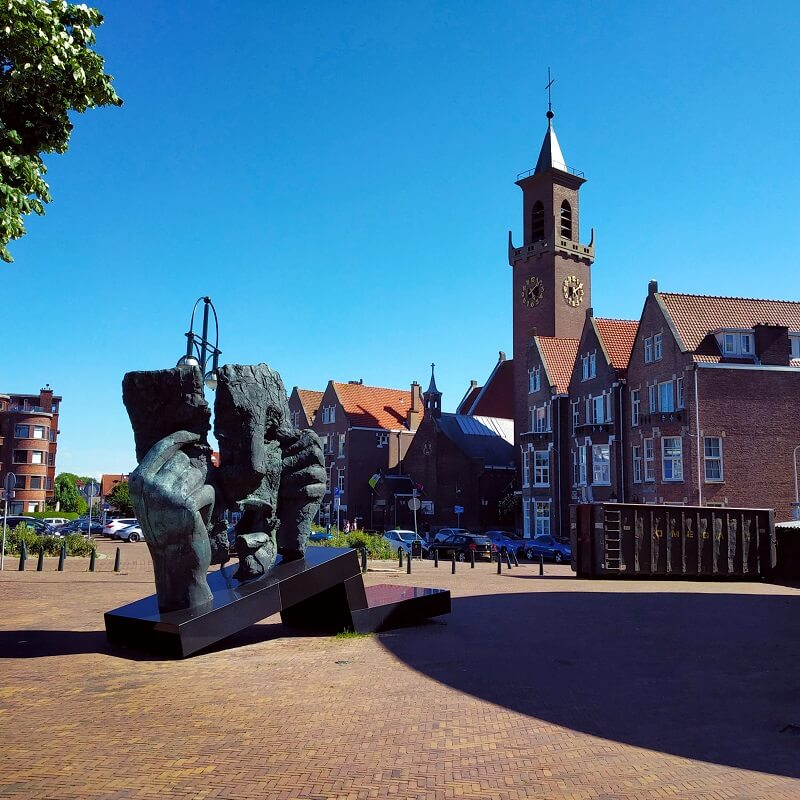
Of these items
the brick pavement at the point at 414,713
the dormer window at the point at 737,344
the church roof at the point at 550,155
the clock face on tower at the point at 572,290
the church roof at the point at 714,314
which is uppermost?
the church roof at the point at 550,155

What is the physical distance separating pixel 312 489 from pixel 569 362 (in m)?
41.5

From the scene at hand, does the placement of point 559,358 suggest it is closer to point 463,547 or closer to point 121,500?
point 463,547

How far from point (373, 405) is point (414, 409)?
12.4ft

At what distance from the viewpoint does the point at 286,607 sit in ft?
37.9

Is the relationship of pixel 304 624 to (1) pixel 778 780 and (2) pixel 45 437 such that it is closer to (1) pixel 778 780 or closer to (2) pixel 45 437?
(1) pixel 778 780

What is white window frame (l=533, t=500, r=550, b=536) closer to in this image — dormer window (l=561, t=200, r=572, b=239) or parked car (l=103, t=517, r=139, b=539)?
dormer window (l=561, t=200, r=572, b=239)

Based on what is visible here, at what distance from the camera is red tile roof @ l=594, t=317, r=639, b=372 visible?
1731 inches

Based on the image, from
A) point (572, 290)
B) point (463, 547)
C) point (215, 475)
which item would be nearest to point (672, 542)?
point (463, 547)

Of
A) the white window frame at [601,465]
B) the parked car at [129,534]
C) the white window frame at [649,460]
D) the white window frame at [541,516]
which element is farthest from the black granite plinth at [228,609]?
the white window frame at [541,516]

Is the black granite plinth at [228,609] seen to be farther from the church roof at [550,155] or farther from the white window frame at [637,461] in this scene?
the church roof at [550,155]

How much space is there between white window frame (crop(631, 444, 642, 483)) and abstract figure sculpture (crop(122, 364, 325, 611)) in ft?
99.9

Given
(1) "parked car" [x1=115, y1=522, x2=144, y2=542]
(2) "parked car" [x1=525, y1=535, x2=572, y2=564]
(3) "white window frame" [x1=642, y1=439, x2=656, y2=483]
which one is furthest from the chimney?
(2) "parked car" [x1=525, y1=535, x2=572, y2=564]

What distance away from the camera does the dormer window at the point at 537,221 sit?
6406 cm

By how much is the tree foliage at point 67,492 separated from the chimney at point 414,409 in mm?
47496
